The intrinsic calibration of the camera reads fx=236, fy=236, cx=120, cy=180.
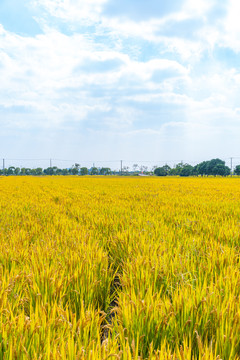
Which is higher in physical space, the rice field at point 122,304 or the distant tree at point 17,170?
the distant tree at point 17,170

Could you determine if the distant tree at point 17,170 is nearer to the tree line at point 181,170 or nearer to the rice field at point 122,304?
the tree line at point 181,170

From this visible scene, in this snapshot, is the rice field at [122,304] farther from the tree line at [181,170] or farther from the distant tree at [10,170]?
the distant tree at [10,170]

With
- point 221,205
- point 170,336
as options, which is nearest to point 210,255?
point 170,336

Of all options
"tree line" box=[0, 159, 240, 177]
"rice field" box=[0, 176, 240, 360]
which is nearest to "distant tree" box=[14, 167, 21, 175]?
"tree line" box=[0, 159, 240, 177]

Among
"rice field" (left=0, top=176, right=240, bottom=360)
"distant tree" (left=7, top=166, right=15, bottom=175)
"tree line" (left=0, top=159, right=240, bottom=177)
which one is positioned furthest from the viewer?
"distant tree" (left=7, top=166, right=15, bottom=175)

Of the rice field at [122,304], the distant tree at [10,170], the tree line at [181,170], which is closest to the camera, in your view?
the rice field at [122,304]

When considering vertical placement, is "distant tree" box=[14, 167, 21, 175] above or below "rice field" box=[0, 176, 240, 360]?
above

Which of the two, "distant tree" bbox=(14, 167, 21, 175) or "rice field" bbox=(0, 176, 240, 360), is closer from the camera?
"rice field" bbox=(0, 176, 240, 360)

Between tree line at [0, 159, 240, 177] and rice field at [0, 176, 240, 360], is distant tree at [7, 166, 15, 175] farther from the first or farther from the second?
rice field at [0, 176, 240, 360]

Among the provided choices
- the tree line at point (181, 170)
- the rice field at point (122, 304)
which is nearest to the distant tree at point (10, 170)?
the tree line at point (181, 170)

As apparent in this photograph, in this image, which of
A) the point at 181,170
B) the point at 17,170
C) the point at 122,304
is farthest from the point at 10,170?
the point at 122,304

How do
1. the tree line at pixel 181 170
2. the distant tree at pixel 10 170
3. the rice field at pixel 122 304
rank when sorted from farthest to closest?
the distant tree at pixel 10 170 → the tree line at pixel 181 170 → the rice field at pixel 122 304

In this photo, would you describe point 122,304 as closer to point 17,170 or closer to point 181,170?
point 181,170

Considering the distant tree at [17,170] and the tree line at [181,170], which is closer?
the tree line at [181,170]
